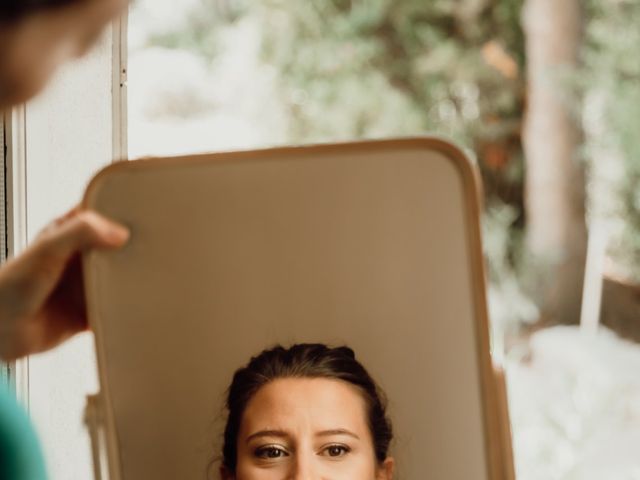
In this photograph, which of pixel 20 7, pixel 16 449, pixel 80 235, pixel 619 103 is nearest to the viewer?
pixel 20 7

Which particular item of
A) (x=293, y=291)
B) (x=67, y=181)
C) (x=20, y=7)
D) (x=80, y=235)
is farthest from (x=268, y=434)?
(x=67, y=181)

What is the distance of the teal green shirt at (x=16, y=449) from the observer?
0.52m

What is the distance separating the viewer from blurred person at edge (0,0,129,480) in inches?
17.0

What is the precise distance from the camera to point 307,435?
77 centimetres

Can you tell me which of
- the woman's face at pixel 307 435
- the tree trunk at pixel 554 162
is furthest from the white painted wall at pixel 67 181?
the tree trunk at pixel 554 162

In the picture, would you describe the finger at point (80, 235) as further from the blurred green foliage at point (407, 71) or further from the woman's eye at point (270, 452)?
the blurred green foliage at point (407, 71)

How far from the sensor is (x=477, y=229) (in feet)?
2.41

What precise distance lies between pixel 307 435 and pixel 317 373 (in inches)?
2.4

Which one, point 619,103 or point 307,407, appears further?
point 619,103

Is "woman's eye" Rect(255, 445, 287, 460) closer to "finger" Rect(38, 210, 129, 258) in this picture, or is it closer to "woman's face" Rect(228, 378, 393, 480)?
"woman's face" Rect(228, 378, 393, 480)

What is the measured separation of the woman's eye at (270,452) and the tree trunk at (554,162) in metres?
0.67

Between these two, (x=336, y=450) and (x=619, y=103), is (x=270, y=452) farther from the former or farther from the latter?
(x=619, y=103)

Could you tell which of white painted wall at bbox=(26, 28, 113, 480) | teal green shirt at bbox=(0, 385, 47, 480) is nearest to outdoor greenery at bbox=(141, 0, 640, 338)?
white painted wall at bbox=(26, 28, 113, 480)

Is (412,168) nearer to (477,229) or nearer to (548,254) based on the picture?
(477,229)
